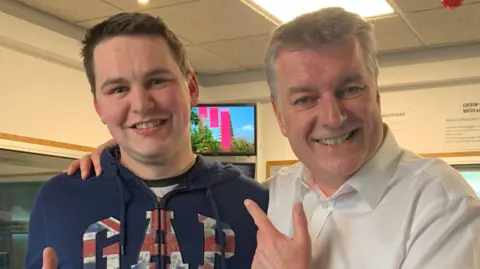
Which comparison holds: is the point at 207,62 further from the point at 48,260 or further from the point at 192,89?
the point at 48,260

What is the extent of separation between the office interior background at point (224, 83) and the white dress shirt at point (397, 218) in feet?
7.01

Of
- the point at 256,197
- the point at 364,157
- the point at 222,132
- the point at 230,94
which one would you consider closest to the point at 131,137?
the point at 256,197

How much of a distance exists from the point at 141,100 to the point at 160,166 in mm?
216

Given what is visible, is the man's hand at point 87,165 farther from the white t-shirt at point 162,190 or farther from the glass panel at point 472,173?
the glass panel at point 472,173

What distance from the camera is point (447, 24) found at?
405 centimetres

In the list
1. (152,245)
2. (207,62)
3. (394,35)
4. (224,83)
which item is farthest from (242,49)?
(152,245)

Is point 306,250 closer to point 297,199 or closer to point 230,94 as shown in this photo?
point 297,199

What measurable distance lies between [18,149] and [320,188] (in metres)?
2.61

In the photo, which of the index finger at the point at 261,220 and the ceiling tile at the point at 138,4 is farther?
the ceiling tile at the point at 138,4

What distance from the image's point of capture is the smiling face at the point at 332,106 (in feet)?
4.56

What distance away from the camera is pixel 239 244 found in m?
1.65

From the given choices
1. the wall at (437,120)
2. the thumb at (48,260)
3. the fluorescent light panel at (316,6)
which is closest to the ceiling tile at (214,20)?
the fluorescent light panel at (316,6)

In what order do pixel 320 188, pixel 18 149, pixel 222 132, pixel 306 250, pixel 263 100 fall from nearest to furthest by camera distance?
pixel 306 250 < pixel 320 188 < pixel 18 149 < pixel 222 132 < pixel 263 100

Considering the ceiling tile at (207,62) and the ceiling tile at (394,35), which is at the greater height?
the ceiling tile at (207,62)
